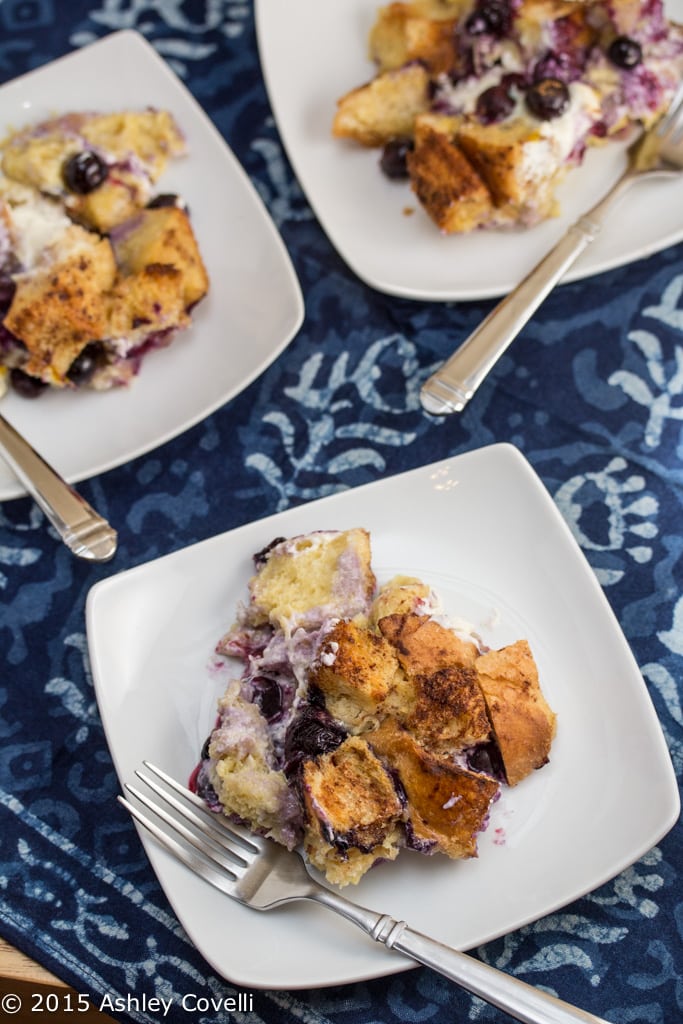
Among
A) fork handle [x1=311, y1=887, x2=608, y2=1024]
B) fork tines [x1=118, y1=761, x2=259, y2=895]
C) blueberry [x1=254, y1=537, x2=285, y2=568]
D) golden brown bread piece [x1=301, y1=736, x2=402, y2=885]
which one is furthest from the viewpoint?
blueberry [x1=254, y1=537, x2=285, y2=568]

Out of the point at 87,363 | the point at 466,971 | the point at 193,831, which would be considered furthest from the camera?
the point at 87,363

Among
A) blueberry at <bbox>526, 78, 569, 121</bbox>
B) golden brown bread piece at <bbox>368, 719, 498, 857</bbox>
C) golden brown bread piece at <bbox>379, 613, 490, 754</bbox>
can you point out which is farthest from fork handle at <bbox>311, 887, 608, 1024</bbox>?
blueberry at <bbox>526, 78, 569, 121</bbox>

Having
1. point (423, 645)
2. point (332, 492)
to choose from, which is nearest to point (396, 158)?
point (332, 492)

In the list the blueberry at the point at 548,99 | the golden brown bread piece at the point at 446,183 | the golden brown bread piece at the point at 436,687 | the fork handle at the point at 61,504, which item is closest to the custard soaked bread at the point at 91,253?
the fork handle at the point at 61,504

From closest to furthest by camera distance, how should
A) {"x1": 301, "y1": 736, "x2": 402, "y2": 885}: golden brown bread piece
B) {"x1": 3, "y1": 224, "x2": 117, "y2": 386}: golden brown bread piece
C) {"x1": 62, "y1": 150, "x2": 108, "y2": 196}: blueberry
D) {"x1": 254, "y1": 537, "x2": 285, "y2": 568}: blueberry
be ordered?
{"x1": 301, "y1": 736, "x2": 402, "y2": 885}: golden brown bread piece < {"x1": 254, "y1": 537, "x2": 285, "y2": 568}: blueberry < {"x1": 3, "y1": 224, "x2": 117, "y2": 386}: golden brown bread piece < {"x1": 62, "y1": 150, "x2": 108, "y2": 196}: blueberry

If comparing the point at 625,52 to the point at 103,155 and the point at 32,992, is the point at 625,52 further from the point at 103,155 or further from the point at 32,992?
the point at 32,992

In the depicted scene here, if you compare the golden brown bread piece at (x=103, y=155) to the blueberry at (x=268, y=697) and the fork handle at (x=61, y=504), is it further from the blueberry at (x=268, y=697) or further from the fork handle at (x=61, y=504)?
the blueberry at (x=268, y=697)

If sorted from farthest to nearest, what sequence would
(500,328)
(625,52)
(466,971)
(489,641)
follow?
(625,52), (500,328), (489,641), (466,971)

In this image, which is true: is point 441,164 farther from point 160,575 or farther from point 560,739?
point 560,739

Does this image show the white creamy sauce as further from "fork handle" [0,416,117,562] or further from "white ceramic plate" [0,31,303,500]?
"fork handle" [0,416,117,562]
